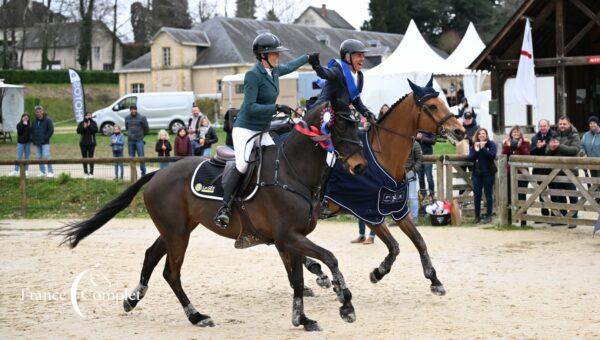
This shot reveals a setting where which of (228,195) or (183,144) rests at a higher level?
(183,144)

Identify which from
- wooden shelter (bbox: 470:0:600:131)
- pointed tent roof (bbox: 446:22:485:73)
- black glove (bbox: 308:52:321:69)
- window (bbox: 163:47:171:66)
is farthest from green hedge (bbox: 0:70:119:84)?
black glove (bbox: 308:52:321:69)

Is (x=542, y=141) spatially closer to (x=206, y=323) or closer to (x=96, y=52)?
(x=206, y=323)

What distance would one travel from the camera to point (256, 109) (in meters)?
8.85

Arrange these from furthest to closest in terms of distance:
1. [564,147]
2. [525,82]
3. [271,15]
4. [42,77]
→ [271,15] → [42,77] → [525,82] → [564,147]

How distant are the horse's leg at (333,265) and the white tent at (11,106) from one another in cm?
3320

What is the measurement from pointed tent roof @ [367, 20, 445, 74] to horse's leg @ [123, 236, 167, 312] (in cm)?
2525

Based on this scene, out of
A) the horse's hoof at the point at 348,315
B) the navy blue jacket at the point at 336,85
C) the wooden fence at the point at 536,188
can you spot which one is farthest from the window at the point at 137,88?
the horse's hoof at the point at 348,315

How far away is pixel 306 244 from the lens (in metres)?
8.31

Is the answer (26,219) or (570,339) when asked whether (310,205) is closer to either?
(570,339)

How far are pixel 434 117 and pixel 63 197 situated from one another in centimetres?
1315

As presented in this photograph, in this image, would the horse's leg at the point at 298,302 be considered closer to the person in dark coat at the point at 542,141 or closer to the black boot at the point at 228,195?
the black boot at the point at 228,195

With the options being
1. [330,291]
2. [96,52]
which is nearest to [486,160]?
[330,291]

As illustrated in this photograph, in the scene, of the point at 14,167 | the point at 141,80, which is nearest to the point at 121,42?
the point at 141,80

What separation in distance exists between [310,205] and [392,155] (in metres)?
2.40
